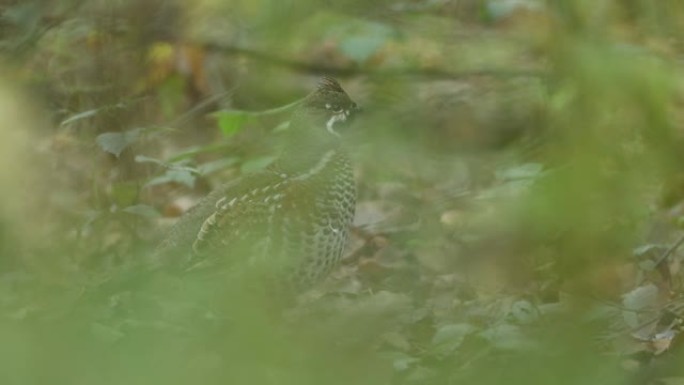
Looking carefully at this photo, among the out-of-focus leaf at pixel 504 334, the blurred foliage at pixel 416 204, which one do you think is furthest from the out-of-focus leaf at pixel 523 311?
the out-of-focus leaf at pixel 504 334

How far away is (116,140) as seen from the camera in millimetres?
4426

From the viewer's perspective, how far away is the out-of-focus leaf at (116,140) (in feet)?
14.4

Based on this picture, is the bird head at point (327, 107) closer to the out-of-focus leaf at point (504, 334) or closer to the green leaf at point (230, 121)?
the green leaf at point (230, 121)

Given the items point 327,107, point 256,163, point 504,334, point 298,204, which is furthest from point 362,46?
point 504,334

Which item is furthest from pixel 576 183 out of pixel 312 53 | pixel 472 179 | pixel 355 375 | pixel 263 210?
pixel 312 53

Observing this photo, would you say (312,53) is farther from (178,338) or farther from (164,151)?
(178,338)

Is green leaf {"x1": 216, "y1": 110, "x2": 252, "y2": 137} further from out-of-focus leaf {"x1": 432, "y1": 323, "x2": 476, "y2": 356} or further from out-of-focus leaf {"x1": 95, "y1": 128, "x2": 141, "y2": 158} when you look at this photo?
out-of-focus leaf {"x1": 432, "y1": 323, "x2": 476, "y2": 356}

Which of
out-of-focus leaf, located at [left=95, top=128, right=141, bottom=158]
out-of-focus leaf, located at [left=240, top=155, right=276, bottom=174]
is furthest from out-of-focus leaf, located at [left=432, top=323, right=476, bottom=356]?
out-of-focus leaf, located at [left=240, top=155, right=276, bottom=174]

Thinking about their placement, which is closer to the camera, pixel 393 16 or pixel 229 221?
pixel 393 16

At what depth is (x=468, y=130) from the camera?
4055 millimetres

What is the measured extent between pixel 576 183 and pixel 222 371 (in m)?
0.88

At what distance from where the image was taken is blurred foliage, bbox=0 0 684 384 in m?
1.80

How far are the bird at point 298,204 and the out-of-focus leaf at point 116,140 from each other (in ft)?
1.36

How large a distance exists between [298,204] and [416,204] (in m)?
0.46
